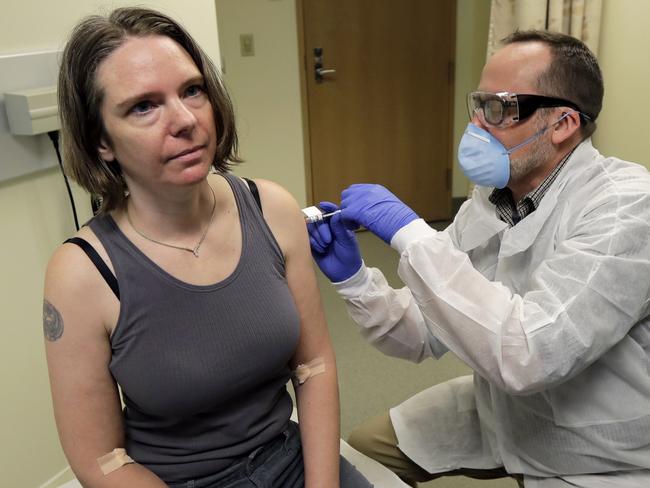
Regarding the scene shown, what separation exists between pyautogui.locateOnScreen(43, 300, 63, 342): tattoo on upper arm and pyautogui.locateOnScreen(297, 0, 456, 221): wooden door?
9.70 ft

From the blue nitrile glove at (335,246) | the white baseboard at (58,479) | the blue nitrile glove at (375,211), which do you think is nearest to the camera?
the blue nitrile glove at (375,211)

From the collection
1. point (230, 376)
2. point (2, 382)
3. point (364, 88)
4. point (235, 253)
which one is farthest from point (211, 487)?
point (364, 88)

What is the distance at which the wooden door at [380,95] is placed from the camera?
368 centimetres

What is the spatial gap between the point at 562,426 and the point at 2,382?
1.29 meters

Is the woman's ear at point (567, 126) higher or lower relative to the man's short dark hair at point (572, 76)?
lower

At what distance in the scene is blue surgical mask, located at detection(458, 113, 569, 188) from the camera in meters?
1.35

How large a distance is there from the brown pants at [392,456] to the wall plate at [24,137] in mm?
1029

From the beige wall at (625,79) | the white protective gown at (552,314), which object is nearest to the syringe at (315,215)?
the white protective gown at (552,314)

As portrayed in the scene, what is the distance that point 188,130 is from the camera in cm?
91

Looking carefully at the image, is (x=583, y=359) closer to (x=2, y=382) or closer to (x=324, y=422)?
(x=324, y=422)

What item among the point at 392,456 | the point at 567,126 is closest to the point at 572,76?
the point at 567,126

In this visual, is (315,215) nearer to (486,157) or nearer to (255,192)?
(255,192)

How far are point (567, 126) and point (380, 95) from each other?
2.66 meters

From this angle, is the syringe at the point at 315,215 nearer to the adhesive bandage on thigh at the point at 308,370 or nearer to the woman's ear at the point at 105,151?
the adhesive bandage on thigh at the point at 308,370
